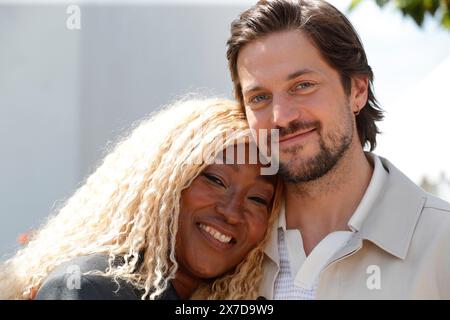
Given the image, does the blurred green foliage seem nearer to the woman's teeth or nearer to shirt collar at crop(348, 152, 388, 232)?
shirt collar at crop(348, 152, 388, 232)

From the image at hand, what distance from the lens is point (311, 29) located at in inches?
115

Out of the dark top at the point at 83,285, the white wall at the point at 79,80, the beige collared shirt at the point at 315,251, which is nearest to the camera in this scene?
the dark top at the point at 83,285

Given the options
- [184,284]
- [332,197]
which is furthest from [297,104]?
[184,284]

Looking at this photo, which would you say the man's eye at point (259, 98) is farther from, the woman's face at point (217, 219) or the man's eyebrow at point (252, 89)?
the woman's face at point (217, 219)

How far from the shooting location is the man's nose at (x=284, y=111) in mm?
2721

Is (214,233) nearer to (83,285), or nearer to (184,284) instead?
(184,284)

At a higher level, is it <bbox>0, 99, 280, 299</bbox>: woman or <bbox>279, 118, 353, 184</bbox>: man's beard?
<bbox>279, 118, 353, 184</bbox>: man's beard

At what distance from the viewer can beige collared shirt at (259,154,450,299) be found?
8.07 feet

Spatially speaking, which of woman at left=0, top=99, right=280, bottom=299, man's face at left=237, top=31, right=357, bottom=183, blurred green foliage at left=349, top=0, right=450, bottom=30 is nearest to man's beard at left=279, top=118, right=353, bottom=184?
man's face at left=237, top=31, right=357, bottom=183

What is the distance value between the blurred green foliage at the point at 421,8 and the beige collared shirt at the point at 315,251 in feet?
1.90

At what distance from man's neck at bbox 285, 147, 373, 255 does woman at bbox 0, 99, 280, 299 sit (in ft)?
0.41

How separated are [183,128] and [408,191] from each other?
2.86ft
